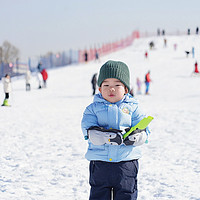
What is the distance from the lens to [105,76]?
229 cm

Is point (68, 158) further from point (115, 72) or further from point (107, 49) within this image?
point (107, 49)

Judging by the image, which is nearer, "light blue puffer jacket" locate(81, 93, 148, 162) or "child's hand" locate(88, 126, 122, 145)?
"child's hand" locate(88, 126, 122, 145)

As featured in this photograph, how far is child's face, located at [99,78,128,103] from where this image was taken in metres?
2.27

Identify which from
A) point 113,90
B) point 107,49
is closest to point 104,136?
point 113,90

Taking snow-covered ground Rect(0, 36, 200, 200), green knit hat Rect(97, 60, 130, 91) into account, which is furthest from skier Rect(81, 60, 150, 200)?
snow-covered ground Rect(0, 36, 200, 200)

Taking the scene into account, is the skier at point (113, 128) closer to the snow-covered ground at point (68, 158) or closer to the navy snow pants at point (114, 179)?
the navy snow pants at point (114, 179)

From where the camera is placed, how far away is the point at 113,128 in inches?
88.9

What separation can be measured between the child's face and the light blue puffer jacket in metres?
0.04

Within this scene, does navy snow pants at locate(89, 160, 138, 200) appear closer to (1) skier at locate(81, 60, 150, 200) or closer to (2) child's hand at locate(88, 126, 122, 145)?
(1) skier at locate(81, 60, 150, 200)

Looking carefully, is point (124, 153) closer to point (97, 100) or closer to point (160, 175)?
point (97, 100)

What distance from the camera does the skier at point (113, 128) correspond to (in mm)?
2264

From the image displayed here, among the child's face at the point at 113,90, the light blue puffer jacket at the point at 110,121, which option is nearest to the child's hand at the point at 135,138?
the light blue puffer jacket at the point at 110,121

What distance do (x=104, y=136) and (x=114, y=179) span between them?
1.26ft

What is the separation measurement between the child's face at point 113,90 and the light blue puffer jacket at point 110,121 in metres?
0.04
